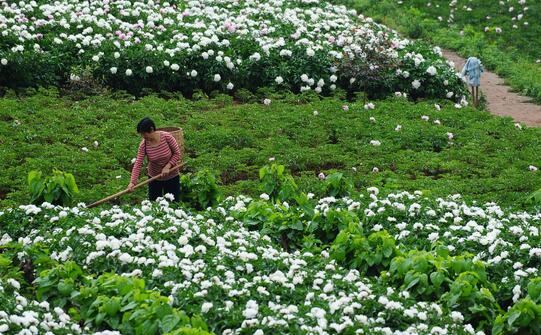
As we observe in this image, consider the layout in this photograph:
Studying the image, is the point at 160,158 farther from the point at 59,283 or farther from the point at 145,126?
the point at 59,283

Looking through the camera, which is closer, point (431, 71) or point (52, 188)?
point (52, 188)

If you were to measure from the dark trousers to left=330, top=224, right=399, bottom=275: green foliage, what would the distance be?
7.64 feet

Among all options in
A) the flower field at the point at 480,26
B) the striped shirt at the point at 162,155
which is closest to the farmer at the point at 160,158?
the striped shirt at the point at 162,155

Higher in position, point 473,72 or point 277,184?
point 473,72

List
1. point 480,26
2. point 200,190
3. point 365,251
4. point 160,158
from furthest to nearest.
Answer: point 480,26 → point 200,190 → point 160,158 → point 365,251

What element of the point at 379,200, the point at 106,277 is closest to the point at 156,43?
the point at 379,200

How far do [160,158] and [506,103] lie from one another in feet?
29.4

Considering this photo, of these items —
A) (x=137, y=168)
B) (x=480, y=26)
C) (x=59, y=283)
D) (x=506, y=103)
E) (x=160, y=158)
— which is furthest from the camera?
(x=480, y=26)

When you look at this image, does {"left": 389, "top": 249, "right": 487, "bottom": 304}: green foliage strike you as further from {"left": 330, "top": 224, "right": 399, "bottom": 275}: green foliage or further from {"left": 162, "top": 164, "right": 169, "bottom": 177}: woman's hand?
{"left": 162, "top": 164, "right": 169, "bottom": 177}: woman's hand

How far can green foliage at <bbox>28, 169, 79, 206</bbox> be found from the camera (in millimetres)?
10703

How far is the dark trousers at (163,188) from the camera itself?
431 inches

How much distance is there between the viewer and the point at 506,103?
17891mm

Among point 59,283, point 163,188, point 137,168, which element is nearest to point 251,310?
point 59,283

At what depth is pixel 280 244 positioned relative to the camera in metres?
9.98
